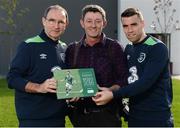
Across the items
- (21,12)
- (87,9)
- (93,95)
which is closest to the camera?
(93,95)

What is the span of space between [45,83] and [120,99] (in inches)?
32.0

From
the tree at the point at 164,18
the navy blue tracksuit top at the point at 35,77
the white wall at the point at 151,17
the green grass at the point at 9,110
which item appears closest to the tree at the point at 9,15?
the white wall at the point at 151,17

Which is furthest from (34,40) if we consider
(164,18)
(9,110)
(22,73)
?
(164,18)

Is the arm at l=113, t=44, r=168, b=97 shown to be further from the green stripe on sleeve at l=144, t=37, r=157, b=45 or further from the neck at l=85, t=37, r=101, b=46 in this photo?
the neck at l=85, t=37, r=101, b=46

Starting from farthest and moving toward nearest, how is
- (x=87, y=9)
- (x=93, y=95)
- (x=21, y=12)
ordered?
1. (x=21, y=12)
2. (x=87, y=9)
3. (x=93, y=95)

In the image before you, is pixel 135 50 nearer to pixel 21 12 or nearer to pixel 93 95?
pixel 93 95

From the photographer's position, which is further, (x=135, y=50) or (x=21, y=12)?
(x=21, y=12)

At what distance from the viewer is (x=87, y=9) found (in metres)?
4.62

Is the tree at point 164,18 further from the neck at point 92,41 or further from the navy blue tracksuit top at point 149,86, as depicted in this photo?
the navy blue tracksuit top at point 149,86

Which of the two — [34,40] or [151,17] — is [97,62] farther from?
[151,17]

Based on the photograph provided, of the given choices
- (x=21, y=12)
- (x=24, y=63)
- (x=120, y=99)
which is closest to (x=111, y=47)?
(x=120, y=99)

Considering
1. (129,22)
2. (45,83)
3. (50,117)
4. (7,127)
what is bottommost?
(7,127)

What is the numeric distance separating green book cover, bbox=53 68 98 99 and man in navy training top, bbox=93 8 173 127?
98 millimetres

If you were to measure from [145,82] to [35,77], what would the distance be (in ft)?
3.37
